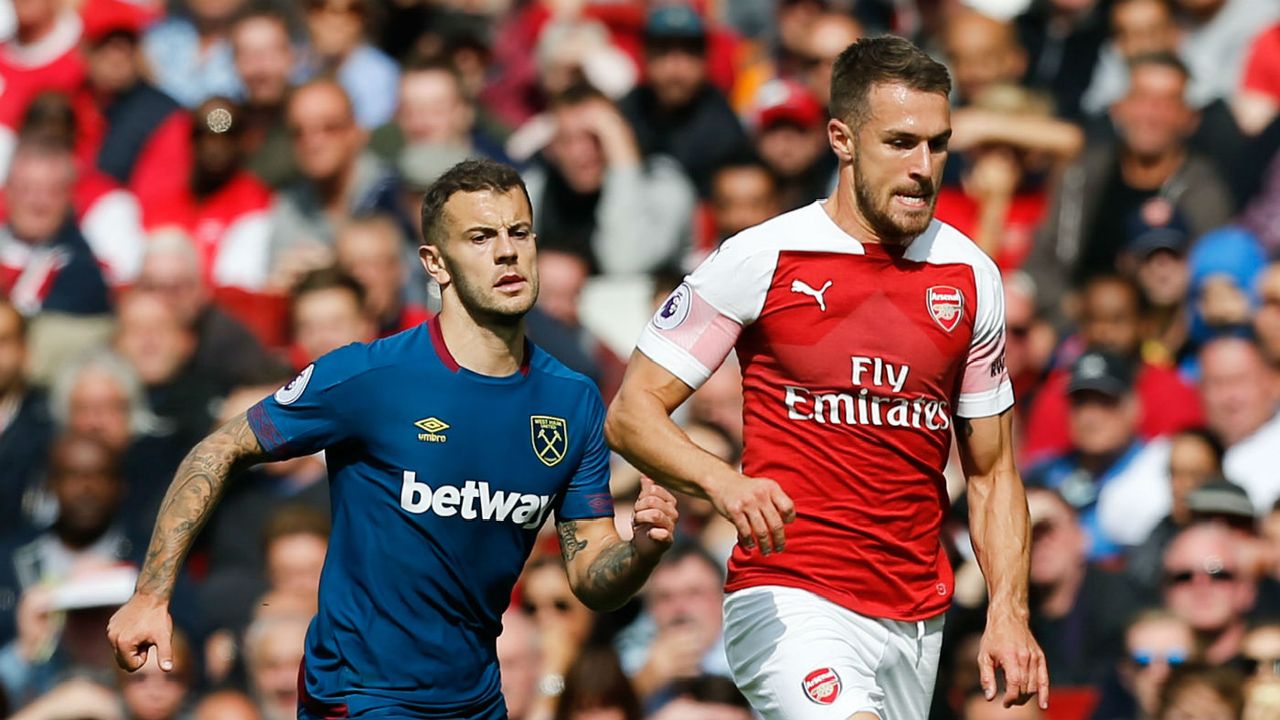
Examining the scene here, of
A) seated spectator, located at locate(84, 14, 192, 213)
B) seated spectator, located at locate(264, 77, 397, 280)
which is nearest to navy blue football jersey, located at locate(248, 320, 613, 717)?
seated spectator, located at locate(264, 77, 397, 280)

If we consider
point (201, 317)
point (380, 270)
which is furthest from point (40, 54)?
point (380, 270)

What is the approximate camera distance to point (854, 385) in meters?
6.50

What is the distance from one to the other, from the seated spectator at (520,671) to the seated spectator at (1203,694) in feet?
8.58

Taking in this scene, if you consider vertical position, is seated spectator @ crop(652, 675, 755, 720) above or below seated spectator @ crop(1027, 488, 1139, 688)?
below

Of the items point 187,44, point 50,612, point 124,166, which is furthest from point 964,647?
point 187,44

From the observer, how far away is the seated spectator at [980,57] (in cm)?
1295

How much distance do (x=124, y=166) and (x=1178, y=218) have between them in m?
6.29

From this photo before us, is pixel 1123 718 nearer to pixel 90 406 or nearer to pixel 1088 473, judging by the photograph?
pixel 1088 473

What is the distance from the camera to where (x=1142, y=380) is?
36.8 feet

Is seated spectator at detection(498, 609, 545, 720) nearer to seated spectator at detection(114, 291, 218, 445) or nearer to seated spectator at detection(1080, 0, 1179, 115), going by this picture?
seated spectator at detection(114, 291, 218, 445)

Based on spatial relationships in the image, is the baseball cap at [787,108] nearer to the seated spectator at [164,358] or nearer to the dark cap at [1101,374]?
the dark cap at [1101,374]

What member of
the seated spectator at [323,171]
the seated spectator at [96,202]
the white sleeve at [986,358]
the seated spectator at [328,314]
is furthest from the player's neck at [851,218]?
the seated spectator at [96,202]

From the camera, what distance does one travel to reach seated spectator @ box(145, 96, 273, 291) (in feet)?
41.3

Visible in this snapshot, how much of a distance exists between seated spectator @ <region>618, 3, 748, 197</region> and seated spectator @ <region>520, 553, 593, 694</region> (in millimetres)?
3516
